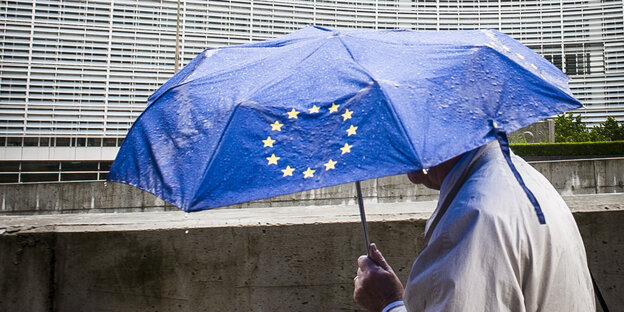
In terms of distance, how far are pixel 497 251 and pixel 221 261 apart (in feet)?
7.54

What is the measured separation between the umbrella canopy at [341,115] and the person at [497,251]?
0.13 m

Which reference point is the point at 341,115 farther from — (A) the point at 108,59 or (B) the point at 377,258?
(A) the point at 108,59

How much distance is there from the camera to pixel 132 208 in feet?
41.0

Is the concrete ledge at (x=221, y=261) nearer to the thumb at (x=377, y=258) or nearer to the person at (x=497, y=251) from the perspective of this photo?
the thumb at (x=377, y=258)

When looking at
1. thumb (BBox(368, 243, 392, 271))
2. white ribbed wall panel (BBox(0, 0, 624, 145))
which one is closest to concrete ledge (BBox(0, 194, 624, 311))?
thumb (BBox(368, 243, 392, 271))

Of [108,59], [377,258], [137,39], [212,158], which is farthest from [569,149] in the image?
[108,59]

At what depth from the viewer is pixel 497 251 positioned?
100 centimetres

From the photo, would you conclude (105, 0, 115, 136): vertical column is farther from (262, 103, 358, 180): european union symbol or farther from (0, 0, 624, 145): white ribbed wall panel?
(262, 103, 358, 180): european union symbol

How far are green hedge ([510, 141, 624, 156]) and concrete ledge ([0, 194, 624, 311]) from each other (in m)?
21.2

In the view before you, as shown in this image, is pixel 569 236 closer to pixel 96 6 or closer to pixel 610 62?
pixel 96 6

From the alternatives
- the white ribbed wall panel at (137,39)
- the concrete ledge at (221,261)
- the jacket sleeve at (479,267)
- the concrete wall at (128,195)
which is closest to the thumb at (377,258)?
the jacket sleeve at (479,267)

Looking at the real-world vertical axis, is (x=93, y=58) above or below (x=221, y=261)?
above

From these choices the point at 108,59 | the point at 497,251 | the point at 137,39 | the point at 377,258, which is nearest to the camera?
the point at 497,251

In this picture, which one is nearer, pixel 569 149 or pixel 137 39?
pixel 569 149
